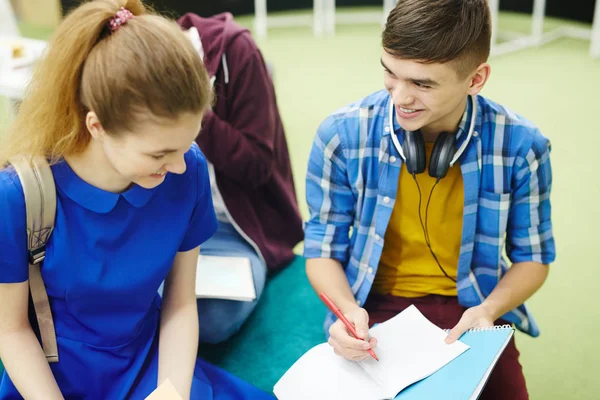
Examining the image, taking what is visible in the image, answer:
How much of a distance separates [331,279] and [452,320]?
0.28 metres

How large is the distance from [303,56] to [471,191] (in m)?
3.05

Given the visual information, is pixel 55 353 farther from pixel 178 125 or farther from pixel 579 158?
pixel 579 158

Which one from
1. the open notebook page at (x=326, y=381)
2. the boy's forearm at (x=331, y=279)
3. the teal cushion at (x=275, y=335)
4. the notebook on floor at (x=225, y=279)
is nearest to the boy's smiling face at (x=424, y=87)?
the boy's forearm at (x=331, y=279)

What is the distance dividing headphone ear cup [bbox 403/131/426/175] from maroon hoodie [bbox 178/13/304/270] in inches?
21.5

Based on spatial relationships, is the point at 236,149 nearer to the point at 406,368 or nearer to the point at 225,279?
the point at 225,279

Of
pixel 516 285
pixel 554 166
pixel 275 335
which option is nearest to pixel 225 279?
pixel 275 335

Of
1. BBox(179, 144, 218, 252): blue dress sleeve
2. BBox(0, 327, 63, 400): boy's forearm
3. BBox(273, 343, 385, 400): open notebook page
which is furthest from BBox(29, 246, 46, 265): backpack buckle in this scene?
BBox(273, 343, 385, 400): open notebook page

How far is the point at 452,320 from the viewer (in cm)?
150

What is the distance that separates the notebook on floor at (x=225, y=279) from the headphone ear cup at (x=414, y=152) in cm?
54

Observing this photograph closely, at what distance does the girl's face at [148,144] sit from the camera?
1.02 meters

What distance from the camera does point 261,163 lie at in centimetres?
183

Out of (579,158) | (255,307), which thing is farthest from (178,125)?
(579,158)

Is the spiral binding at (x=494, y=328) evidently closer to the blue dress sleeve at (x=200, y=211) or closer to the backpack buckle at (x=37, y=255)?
the blue dress sleeve at (x=200, y=211)

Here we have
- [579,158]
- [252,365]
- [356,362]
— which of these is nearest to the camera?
[356,362]
